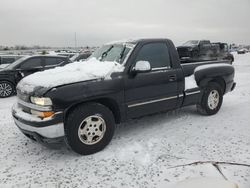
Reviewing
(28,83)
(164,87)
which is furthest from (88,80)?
(164,87)

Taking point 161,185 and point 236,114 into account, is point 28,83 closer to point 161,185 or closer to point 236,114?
point 161,185

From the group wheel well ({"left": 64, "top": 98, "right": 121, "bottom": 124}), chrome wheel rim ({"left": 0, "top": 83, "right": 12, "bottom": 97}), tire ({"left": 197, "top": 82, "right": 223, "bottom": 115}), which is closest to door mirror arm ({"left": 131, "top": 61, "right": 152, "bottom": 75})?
wheel well ({"left": 64, "top": 98, "right": 121, "bottom": 124})

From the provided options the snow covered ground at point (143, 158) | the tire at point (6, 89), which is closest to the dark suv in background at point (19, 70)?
the tire at point (6, 89)

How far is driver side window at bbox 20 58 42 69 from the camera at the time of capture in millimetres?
10016

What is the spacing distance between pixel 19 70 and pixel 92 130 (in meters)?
6.84

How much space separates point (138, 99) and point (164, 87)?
650mm

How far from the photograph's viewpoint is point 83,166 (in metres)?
3.83

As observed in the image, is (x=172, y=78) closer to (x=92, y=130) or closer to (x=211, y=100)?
(x=211, y=100)

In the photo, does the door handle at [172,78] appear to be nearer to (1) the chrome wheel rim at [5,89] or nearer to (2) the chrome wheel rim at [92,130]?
(2) the chrome wheel rim at [92,130]

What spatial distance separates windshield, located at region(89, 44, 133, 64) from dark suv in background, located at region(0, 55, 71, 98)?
17.6 feet

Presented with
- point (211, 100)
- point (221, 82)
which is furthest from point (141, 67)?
point (221, 82)

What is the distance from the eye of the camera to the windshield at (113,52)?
4.75 metres

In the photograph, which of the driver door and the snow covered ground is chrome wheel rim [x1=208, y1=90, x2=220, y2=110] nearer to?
the snow covered ground

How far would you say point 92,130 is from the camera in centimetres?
415
